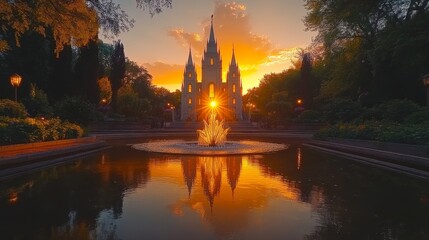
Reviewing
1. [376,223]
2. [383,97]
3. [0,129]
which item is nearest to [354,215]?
[376,223]

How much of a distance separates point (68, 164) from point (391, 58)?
2432 centimetres

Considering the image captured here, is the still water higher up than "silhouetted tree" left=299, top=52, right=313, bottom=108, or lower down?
lower down

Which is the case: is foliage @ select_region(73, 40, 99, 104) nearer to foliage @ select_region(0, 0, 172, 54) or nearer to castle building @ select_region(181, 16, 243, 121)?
foliage @ select_region(0, 0, 172, 54)

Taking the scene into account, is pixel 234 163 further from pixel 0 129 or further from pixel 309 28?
pixel 309 28

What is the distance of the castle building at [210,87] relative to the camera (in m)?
84.9

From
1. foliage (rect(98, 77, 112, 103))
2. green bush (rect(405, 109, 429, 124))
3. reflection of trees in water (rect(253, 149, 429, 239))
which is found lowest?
reflection of trees in water (rect(253, 149, 429, 239))

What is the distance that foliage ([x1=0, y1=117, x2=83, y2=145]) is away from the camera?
12820mm

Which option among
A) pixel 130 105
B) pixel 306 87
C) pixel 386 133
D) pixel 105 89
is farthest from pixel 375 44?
pixel 130 105

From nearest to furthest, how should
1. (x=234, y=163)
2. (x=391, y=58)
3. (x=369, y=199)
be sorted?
(x=369, y=199) → (x=234, y=163) → (x=391, y=58)

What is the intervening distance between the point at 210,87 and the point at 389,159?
76.1m

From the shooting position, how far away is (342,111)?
2498 centimetres

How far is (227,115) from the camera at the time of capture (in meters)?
80.1

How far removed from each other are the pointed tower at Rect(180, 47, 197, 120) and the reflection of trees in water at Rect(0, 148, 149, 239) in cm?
7412

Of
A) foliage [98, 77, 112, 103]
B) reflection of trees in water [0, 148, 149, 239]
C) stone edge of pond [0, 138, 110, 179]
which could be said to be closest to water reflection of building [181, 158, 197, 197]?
reflection of trees in water [0, 148, 149, 239]
